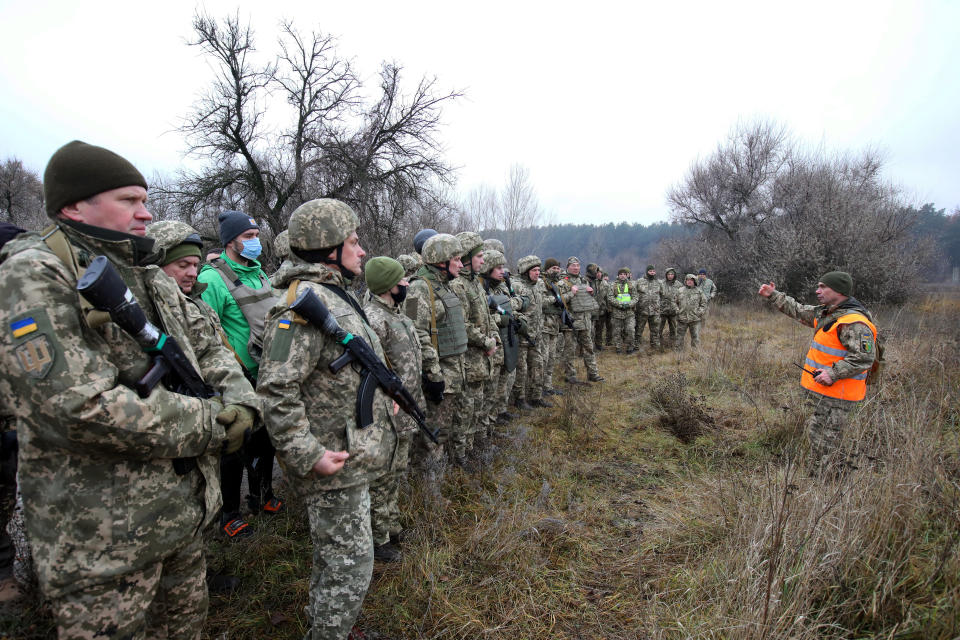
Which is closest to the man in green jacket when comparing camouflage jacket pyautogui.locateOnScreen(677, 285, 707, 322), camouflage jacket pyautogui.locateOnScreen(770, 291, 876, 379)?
camouflage jacket pyautogui.locateOnScreen(770, 291, 876, 379)

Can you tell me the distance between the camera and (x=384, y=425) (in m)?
2.19

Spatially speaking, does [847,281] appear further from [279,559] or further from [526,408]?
[279,559]

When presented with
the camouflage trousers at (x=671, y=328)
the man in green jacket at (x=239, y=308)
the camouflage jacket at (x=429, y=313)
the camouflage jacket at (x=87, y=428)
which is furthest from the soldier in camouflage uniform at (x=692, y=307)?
the camouflage jacket at (x=87, y=428)

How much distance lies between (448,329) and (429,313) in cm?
24

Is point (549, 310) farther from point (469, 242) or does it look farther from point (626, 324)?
point (626, 324)

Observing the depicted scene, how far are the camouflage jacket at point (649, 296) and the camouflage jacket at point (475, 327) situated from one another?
7.35 m

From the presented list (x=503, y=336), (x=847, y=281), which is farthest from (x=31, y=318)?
(x=847, y=281)

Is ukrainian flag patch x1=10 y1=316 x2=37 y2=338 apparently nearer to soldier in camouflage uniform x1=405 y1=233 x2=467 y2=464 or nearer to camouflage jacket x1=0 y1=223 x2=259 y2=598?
camouflage jacket x1=0 y1=223 x2=259 y2=598

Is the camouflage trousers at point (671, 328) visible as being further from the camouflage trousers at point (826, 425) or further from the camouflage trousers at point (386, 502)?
the camouflage trousers at point (386, 502)

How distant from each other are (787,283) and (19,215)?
3506 cm

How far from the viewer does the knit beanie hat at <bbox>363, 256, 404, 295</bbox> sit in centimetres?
322

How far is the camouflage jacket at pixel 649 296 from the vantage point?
10922mm

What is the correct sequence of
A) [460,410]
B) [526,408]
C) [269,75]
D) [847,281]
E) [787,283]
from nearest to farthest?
[847,281], [460,410], [526,408], [269,75], [787,283]

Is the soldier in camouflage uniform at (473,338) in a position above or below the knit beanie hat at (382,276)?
below
